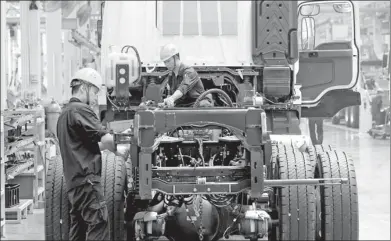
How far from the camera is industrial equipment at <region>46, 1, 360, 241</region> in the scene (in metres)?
5.36

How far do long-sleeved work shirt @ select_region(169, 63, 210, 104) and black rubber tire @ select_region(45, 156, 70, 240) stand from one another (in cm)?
151

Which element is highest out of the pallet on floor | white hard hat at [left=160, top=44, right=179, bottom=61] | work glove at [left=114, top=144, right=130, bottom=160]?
white hard hat at [left=160, top=44, right=179, bottom=61]

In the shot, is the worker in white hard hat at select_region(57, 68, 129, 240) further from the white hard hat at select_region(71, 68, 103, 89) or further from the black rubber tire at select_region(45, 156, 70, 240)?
the black rubber tire at select_region(45, 156, 70, 240)

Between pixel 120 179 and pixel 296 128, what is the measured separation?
8.45 ft

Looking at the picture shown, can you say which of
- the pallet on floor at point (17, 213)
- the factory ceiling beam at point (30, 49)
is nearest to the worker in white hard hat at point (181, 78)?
the pallet on floor at point (17, 213)

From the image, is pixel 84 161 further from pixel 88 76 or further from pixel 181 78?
pixel 181 78

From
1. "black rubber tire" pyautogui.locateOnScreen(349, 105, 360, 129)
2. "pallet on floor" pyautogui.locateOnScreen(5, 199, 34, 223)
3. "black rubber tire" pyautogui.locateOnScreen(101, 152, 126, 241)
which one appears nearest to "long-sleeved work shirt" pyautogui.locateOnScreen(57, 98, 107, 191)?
"black rubber tire" pyautogui.locateOnScreen(101, 152, 126, 241)

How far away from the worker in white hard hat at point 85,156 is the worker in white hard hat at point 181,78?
5.13 ft

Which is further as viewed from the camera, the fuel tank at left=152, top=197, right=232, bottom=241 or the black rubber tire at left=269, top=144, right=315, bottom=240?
the black rubber tire at left=269, top=144, right=315, bottom=240

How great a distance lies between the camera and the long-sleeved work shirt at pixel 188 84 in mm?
7000

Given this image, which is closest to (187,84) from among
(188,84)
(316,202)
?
(188,84)

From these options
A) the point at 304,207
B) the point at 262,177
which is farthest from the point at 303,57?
the point at 262,177

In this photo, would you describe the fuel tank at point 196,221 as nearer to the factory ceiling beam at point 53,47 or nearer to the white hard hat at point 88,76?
the white hard hat at point 88,76

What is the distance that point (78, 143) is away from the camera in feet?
17.6
